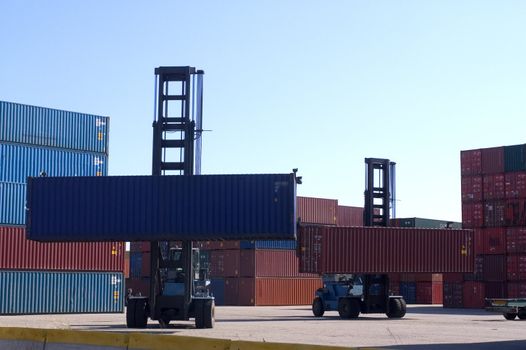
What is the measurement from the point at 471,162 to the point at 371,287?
16.9 metres

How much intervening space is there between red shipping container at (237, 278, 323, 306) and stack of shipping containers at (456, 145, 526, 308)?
1519 centimetres

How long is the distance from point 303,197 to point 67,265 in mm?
28238

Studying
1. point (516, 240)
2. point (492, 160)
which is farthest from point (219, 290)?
point (516, 240)

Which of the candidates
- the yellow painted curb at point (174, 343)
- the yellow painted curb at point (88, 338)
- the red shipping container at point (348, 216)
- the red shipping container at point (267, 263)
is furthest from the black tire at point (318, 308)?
the red shipping container at point (348, 216)

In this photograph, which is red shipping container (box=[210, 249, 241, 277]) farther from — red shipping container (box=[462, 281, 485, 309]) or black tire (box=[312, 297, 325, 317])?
black tire (box=[312, 297, 325, 317])

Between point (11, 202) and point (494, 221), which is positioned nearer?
point (11, 202)

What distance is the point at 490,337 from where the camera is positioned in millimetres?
25062

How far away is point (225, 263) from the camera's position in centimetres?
6812

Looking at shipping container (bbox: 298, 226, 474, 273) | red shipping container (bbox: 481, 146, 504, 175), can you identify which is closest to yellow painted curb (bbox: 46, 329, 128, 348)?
shipping container (bbox: 298, 226, 474, 273)

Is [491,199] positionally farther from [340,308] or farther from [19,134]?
[19,134]

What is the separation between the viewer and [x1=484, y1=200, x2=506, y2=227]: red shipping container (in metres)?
52.9

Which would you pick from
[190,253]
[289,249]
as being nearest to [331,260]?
[190,253]

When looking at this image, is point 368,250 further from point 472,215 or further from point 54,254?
point 472,215

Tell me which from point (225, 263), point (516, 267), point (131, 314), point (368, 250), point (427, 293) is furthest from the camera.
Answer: point (427, 293)
